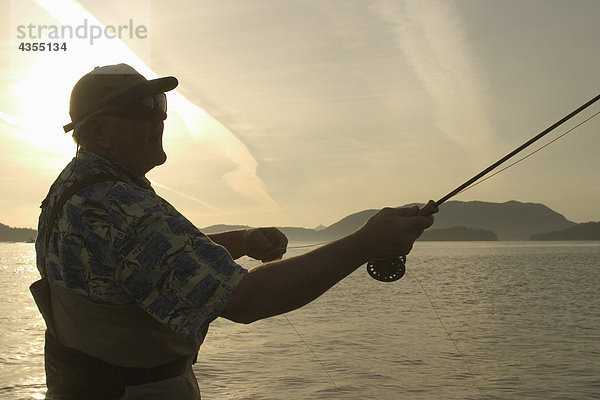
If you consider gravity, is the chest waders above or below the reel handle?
below

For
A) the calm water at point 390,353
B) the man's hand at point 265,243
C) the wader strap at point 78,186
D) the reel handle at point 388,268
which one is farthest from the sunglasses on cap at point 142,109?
the calm water at point 390,353

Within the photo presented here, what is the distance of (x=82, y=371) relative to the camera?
7.74 ft

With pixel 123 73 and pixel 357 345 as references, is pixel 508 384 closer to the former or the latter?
pixel 357 345

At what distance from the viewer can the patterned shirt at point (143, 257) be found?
79.8 inches

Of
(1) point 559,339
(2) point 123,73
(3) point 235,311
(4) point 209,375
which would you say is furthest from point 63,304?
(1) point 559,339

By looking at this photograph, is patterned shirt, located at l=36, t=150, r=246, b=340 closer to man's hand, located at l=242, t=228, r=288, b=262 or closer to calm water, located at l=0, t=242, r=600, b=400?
man's hand, located at l=242, t=228, r=288, b=262

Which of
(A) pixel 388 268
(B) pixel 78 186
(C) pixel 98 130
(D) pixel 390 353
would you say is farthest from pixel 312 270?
(D) pixel 390 353

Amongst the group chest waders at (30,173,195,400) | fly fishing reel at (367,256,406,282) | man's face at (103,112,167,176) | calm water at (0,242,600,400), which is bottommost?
calm water at (0,242,600,400)

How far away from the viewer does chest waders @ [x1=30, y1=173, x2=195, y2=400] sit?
2.33 m

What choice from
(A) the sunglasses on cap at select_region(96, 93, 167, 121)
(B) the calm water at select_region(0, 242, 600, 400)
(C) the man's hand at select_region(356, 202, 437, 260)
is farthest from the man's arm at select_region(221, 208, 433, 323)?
(B) the calm water at select_region(0, 242, 600, 400)

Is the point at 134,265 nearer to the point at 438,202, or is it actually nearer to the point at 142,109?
the point at 142,109

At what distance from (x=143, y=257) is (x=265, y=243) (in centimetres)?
134

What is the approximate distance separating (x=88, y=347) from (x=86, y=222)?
19.3 inches

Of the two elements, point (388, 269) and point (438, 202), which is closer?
point (438, 202)
